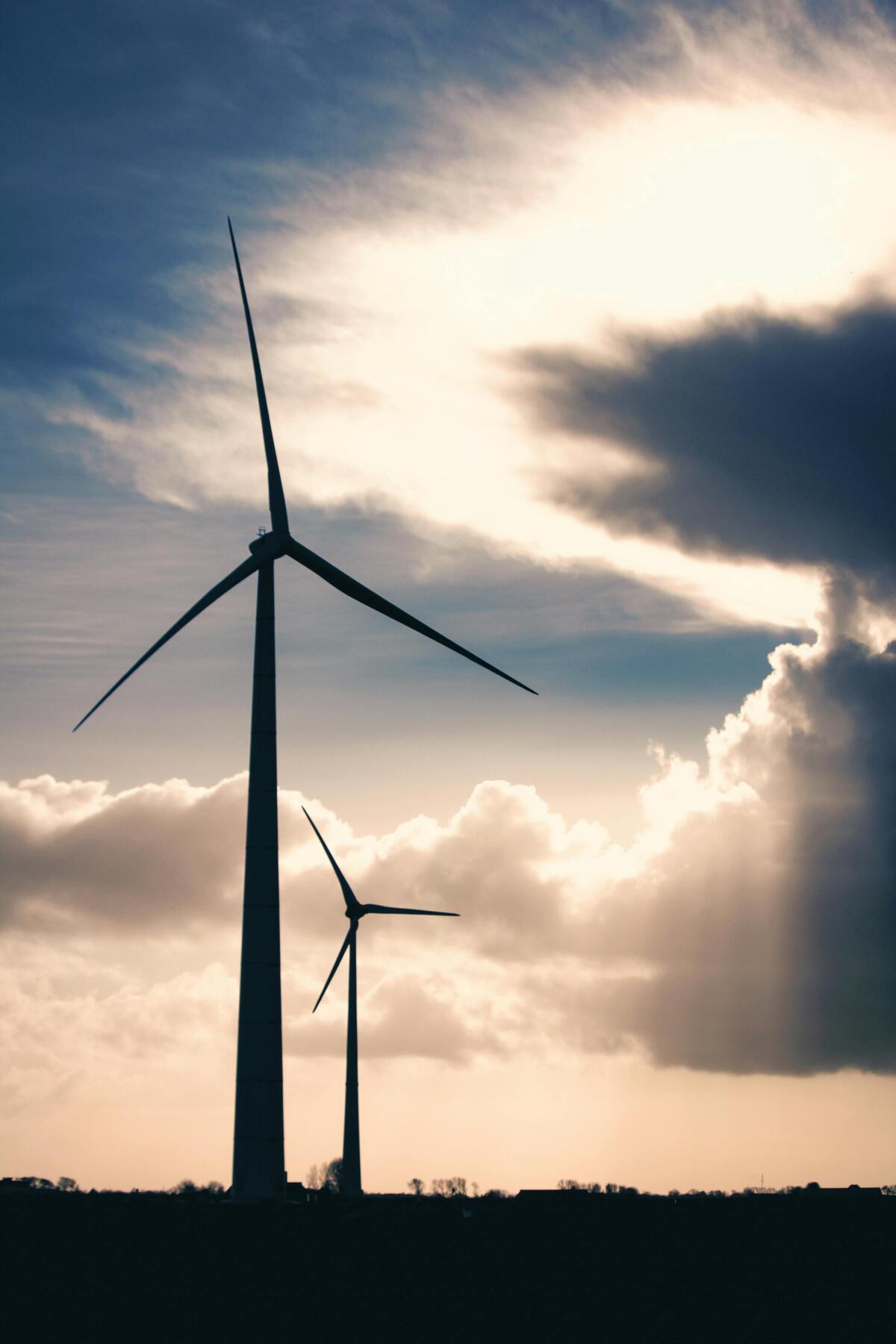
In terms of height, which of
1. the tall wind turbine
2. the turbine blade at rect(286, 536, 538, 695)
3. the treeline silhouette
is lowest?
the treeline silhouette

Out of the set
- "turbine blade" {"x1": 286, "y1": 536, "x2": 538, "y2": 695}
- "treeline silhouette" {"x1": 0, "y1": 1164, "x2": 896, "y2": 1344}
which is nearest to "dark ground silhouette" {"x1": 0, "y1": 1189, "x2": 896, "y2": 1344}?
"treeline silhouette" {"x1": 0, "y1": 1164, "x2": 896, "y2": 1344}

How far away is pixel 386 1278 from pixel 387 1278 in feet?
0.27

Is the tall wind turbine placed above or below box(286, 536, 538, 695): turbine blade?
below

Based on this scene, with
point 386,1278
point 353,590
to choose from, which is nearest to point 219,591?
point 353,590

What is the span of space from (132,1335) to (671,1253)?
3011 inches

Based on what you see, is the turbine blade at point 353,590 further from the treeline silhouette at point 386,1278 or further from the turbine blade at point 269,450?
the treeline silhouette at point 386,1278

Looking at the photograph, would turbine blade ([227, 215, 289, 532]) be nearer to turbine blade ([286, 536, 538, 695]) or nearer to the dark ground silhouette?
turbine blade ([286, 536, 538, 695])

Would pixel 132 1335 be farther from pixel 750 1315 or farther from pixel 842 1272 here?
pixel 842 1272

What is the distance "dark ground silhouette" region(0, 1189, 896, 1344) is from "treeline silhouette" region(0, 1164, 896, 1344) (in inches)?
9.6

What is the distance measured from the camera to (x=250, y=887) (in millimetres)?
79062

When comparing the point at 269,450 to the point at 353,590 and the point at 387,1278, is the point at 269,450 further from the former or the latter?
the point at 387,1278

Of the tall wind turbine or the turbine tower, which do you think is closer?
the tall wind turbine

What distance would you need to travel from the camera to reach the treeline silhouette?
8300 centimetres

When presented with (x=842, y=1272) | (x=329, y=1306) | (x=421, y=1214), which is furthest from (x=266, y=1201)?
(x=421, y=1214)
